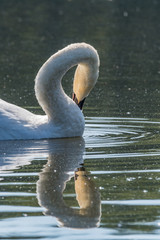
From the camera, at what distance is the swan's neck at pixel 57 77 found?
10.3 meters

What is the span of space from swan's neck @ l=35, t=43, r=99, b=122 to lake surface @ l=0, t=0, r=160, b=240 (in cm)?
48

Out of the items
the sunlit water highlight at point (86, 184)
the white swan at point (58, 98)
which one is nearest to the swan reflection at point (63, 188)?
the sunlit water highlight at point (86, 184)

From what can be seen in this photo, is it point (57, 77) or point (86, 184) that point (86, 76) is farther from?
point (86, 184)

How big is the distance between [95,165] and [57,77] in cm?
230

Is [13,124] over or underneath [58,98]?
underneath

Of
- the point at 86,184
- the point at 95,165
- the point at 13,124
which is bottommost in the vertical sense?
the point at 13,124

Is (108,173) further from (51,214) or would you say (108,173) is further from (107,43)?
(107,43)

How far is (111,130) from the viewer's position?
10.8 meters

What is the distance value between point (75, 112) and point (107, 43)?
1375cm

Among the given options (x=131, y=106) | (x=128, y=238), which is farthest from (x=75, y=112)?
(x=128, y=238)

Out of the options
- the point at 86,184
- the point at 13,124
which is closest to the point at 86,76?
the point at 13,124

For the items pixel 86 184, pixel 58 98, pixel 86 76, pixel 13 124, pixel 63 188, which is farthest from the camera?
pixel 86 76

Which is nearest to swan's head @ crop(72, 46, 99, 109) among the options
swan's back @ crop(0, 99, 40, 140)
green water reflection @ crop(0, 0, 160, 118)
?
swan's back @ crop(0, 99, 40, 140)

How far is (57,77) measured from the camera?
1043cm
